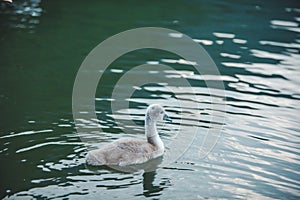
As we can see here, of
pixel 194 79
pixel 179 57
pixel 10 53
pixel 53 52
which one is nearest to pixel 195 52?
pixel 179 57

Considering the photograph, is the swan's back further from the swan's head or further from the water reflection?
the water reflection

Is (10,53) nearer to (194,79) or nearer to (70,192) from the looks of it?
(194,79)

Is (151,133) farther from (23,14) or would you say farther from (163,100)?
(23,14)

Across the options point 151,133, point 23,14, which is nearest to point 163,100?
point 151,133

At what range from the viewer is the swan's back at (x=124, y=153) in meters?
8.48

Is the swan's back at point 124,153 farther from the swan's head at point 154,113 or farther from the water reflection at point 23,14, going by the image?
the water reflection at point 23,14

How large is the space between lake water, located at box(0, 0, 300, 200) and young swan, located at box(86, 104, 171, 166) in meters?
0.16

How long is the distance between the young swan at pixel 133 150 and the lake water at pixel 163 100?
155 millimetres

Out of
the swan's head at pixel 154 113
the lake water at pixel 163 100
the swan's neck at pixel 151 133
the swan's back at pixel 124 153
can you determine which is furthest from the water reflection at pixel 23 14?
the swan's back at pixel 124 153

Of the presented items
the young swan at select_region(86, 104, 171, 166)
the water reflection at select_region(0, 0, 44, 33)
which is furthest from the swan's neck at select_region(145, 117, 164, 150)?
the water reflection at select_region(0, 0, 44, 33)

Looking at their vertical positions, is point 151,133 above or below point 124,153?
above

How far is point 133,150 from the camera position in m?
8.77

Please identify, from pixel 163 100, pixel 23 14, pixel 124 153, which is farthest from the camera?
pixel 23 14

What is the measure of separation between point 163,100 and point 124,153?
2.87m
